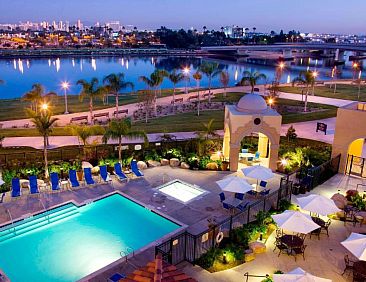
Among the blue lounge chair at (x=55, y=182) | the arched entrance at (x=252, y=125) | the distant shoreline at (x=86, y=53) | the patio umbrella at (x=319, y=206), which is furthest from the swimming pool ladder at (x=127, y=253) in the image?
the distant shoreline at (x=86, y=53)

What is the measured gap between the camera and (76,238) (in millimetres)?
15031

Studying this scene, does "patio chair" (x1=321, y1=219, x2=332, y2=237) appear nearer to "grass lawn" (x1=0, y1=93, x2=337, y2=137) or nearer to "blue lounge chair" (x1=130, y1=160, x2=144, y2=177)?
"blue lounge chair" (x1=130, y1=160, x2=144, y2=177)

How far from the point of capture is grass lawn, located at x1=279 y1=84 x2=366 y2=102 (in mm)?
49406

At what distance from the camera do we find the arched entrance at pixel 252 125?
2105cm

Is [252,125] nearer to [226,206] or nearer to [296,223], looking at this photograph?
[226,206]

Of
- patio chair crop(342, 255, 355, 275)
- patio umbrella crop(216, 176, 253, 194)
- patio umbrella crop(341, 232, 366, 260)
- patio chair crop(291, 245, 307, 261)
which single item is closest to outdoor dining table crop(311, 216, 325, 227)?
patio chair crop(291, 245, 307, 261)

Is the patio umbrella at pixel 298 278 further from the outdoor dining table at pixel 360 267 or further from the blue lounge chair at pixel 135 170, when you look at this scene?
the blue lounge chair at pixel 135 170

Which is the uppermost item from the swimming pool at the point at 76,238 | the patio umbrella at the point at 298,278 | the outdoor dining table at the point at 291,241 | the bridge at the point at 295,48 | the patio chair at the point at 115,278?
the bridge at the point at 295,48

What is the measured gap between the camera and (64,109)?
3953 cm

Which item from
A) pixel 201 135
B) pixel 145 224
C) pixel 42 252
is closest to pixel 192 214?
pixel 145 224

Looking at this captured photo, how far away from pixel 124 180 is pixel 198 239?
7368 millimetres

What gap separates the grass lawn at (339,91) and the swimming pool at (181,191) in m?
36.0

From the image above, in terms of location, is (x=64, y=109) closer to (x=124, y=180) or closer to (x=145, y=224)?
(x=124, y=180)

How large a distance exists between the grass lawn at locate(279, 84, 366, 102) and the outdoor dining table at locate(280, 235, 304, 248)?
3909cm
